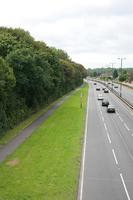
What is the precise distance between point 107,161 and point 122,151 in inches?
169

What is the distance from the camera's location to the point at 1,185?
2538 cm

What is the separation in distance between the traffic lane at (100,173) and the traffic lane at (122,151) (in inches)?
19.5

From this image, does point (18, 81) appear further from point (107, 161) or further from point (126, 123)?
point (107, 161)

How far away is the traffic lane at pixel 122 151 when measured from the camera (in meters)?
27.3

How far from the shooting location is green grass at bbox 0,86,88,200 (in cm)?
2388

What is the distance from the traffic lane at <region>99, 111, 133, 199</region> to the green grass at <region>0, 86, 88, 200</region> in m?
3.29

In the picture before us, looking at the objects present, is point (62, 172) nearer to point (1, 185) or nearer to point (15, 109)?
point (1, 185)

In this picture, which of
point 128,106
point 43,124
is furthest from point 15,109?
point 128,106

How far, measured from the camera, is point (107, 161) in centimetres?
3203

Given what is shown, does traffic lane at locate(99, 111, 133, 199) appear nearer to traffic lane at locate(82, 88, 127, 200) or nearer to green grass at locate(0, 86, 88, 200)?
traffic lane at locate(82, 88, 127, 200)

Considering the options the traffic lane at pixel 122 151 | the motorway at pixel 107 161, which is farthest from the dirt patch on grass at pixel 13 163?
the traffic lane at pixel 122 151

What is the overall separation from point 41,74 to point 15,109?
28.3 ft

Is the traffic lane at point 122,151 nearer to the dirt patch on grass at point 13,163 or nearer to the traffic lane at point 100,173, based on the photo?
the traffic lane at point 100,173

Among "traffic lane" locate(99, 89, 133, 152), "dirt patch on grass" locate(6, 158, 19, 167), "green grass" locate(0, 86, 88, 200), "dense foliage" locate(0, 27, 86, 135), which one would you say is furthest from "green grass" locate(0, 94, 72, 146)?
"traffic lane" locate(99, 89, 133, 152)
